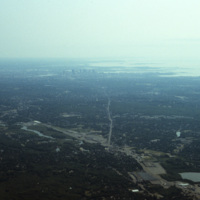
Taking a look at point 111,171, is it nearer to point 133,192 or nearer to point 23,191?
point 133,192

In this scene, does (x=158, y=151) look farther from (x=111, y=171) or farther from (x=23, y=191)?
(x=23, y=191)

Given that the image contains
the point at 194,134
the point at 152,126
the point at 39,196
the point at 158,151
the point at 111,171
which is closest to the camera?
the point at 39,196

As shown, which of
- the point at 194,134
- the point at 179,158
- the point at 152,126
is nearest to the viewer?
the point at 179,158

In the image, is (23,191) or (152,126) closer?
(23,191)

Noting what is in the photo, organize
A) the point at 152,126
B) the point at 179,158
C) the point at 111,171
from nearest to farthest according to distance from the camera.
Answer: the point at 111,171 < the point at 179,158 < the point at 152,126

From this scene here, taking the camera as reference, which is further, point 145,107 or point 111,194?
point 145,107

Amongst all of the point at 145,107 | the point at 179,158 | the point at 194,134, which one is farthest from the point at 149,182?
the point at 145,107

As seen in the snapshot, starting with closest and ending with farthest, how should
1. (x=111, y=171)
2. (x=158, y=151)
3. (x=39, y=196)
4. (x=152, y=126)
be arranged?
(x=39, y=196)
(x=111, y=171)
(x=158, y=151)
(x=152, y=126)

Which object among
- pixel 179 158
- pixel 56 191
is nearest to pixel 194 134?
pixel 179 158
